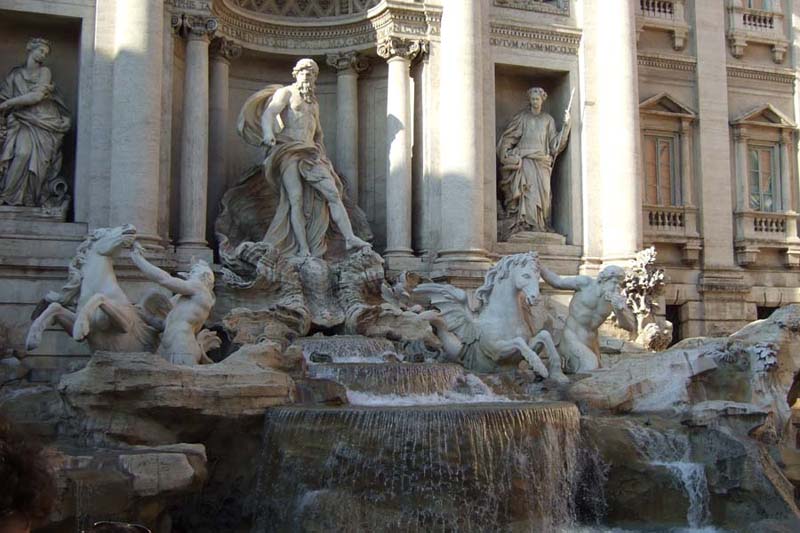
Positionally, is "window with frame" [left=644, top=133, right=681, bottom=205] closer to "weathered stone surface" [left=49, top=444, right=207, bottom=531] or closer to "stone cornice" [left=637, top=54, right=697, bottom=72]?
"stone cornice" [left=637, top=54, right=697, bottom=72]

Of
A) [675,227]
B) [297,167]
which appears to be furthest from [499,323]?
[675,227]

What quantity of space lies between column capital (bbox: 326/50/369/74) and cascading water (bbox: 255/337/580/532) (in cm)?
866

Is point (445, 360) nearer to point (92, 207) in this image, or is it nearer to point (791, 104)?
point (92, 207)

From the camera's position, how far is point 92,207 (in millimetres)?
13344

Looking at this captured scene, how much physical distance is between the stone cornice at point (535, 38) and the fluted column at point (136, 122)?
5956 millimetres

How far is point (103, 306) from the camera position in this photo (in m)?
10.3

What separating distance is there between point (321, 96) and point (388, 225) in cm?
300

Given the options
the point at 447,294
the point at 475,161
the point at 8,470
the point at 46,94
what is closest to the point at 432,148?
the point at 475,161

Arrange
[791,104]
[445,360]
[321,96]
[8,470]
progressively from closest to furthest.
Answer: [8,470] < [445,360] < [321,96] < [791,104]

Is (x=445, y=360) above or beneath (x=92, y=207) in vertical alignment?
beneath

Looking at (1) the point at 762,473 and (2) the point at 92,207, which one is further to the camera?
(2) the point at 92,207

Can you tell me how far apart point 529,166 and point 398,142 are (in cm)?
A: 248

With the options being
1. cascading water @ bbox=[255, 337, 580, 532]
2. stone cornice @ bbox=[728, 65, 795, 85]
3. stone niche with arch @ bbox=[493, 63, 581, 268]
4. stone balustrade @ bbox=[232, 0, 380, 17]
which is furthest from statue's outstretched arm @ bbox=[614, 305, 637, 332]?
stone cornice @ bbox=[728, 65, 795, 85]

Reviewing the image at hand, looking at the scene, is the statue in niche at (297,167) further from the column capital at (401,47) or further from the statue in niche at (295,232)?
the column capital at (401,47)
